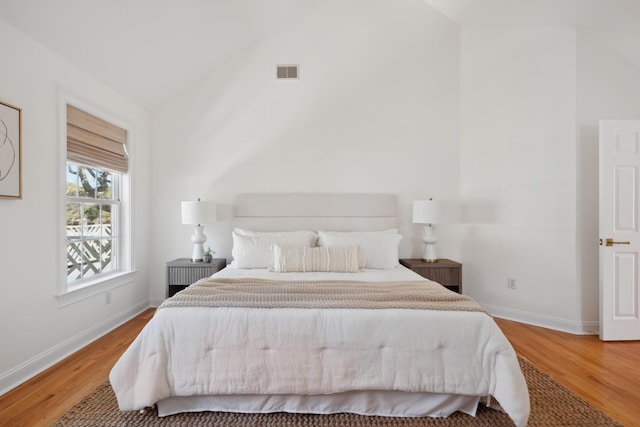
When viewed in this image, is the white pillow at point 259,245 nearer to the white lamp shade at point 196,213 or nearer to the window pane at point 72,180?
the white lamp shade at point 196,213

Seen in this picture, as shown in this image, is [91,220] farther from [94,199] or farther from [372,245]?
[372,245]

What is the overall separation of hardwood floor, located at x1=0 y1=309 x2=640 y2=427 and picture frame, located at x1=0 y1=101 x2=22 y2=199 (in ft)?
4.28

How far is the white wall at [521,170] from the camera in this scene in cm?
314

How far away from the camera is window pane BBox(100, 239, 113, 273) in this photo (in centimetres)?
325

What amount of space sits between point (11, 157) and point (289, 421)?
8.10 ft

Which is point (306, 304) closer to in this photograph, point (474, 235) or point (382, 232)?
point (382, 232)

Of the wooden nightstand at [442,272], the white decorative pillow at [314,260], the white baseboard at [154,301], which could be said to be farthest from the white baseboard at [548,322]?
the white baseboard at [154,301]

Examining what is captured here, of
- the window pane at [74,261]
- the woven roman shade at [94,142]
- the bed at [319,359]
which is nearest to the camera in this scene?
the bed at [319,359]

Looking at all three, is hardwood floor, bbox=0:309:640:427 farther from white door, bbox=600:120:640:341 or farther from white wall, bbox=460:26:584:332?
white wall, bbox=460:26:584:332

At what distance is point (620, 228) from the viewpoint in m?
2.91

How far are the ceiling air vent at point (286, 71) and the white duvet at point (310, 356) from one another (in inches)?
119

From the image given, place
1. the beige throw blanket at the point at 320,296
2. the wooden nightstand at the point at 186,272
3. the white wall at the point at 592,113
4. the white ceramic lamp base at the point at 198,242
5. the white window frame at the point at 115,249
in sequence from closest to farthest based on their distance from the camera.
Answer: the beige throw blanket at the point at 320,296 → the white window frame at the point at 115,249 → the white wall at the point at 592,113 → the wooden nightstand at the point at 186,272 → the white ceramic lamp base at the point at 198,242

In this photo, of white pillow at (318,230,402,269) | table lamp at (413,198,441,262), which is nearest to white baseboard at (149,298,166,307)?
white pillow at (318,230,402,269)

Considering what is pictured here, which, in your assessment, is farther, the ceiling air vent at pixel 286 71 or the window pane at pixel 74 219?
the ceiling air vent at pixel 286 71
